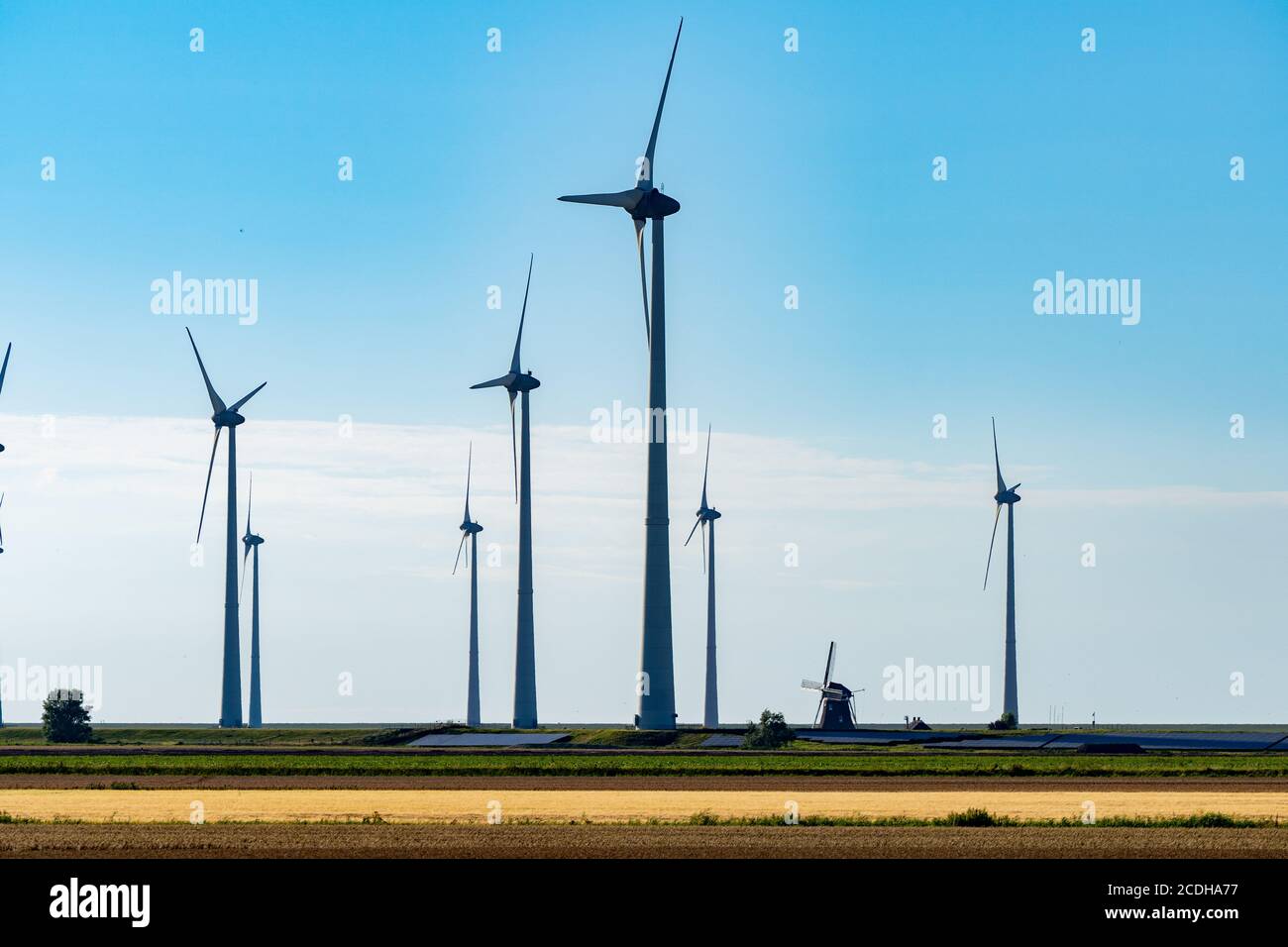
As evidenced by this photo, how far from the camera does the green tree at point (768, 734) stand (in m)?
143

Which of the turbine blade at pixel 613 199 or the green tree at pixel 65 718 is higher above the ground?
the turbine blade at pixel 613 199

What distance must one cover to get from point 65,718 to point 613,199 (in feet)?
284

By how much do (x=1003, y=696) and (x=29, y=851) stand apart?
151 meters

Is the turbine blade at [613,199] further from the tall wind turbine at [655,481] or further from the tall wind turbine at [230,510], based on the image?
the tall wind turbine at [230,510]

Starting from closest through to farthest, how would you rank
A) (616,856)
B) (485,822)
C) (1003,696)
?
(616,856) < (485,822) < (1003,696)

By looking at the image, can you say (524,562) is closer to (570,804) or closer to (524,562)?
(524,562)

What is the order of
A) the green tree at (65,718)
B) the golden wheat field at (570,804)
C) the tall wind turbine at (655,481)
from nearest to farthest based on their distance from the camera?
1. the golden wheat field at (570,804)
2. the tall wind turbine at (655,481)
3. the green tree at (65,718)

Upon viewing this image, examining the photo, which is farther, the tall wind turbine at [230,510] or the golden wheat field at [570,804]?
the tall wind turbine at [230,510]

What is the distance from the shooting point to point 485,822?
6044 centimetres

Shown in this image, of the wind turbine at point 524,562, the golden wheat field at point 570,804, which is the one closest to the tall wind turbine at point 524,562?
the wind turbine at point 524,562

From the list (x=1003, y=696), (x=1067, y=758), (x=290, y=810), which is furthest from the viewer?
(x=1003, y=696)

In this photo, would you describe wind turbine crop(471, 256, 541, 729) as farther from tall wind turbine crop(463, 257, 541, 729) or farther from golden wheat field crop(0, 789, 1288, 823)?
golden wheat field crop(0, 789, 1288, 823)
